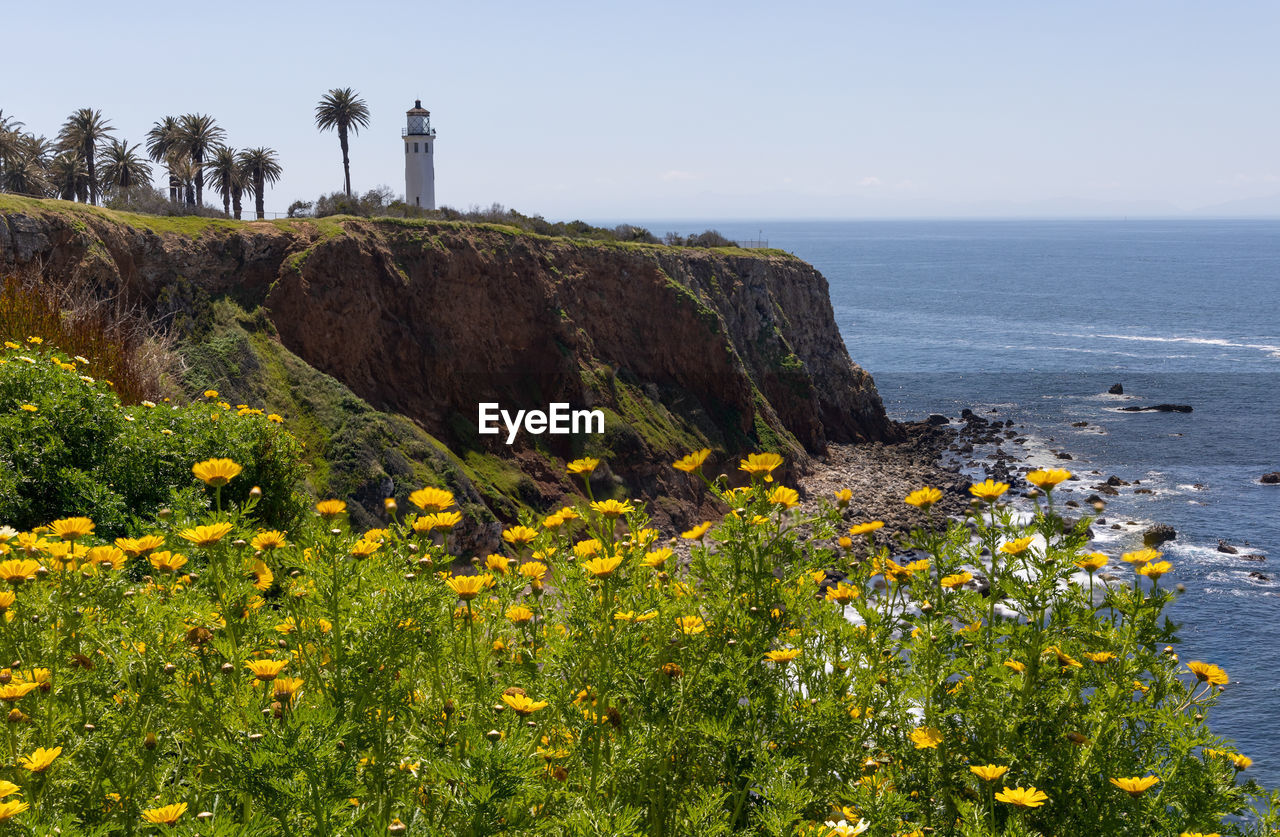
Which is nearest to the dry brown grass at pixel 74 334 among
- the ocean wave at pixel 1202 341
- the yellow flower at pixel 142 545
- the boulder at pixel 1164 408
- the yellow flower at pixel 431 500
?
the yellow flower at pixel 142 545

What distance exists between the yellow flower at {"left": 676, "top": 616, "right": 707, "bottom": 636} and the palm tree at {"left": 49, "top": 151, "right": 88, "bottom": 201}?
2863 inches

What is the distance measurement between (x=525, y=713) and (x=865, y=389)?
76685mm

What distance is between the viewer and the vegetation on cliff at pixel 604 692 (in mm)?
4105

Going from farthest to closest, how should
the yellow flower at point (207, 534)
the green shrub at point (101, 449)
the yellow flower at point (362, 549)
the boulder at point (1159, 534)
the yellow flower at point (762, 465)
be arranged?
the boulder at point (1159, 534) → the green shrub at point (101, 449) → the yellow flower at point (762, 465) → the yellow flower at point (362, 549) → the yellow flower at point (207, 534)

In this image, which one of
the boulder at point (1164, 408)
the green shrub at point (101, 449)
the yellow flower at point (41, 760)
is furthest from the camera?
the boulder at point (1164, 408)

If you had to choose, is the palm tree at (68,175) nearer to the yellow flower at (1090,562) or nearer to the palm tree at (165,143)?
the palm tree at (165,143)

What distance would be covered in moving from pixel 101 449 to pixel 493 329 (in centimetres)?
4681

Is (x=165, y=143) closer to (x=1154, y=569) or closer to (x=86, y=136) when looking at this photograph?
(x=86, y=136)

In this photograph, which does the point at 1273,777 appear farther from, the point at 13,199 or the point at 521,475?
the point at 13,199

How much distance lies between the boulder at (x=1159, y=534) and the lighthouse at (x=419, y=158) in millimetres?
53041

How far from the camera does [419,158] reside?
6962 centimetres

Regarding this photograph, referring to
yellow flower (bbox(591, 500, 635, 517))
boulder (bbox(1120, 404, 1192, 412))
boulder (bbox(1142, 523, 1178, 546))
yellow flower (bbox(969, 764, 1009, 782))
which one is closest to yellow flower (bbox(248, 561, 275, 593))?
yellow flower (bbox(591, 500, 635, 517))

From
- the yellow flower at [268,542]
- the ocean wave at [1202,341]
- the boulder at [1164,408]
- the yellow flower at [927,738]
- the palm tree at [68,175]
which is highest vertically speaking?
the palm tree at [68,175]

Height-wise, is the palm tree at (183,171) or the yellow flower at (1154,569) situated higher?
the palm tree at (183,171)
